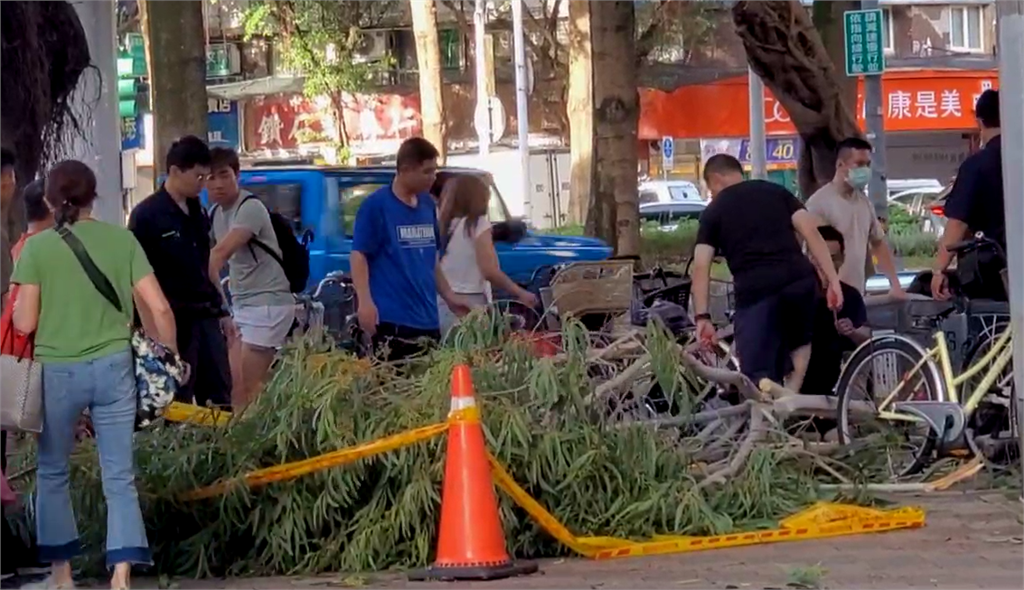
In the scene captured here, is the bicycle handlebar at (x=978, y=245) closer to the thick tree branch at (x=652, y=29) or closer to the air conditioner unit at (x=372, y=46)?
→ the thick tree branch at (x=652, y=29)

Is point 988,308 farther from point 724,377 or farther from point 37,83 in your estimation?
point 37,83

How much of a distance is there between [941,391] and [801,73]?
29.3 ft

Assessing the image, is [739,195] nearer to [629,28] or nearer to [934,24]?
A: [629,28]

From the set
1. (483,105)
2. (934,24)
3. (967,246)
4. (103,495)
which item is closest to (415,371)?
(103,495)

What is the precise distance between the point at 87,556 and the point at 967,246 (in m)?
4.74

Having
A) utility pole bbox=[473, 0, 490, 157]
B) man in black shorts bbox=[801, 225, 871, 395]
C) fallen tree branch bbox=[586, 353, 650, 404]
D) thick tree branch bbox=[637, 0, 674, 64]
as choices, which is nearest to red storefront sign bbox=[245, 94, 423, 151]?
utility pole bbox=[473, 0, 490, 157]

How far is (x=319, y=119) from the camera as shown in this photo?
1679 inches

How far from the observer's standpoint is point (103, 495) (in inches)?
286

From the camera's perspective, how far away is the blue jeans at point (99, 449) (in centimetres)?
666

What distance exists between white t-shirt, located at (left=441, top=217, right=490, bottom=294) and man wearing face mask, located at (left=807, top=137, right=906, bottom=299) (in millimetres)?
2159

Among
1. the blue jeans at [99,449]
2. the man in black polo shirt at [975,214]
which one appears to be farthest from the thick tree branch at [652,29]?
the blue jeans at [99,449]

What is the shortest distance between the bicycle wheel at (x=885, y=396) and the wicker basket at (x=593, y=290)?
2.71 m

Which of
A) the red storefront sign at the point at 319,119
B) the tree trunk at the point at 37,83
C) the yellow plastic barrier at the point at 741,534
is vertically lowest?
the yellow plastic barrier at the point at 741,534

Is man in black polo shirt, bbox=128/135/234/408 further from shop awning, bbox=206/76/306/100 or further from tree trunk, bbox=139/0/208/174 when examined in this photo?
shop awning, bbox=206/76/306/100
